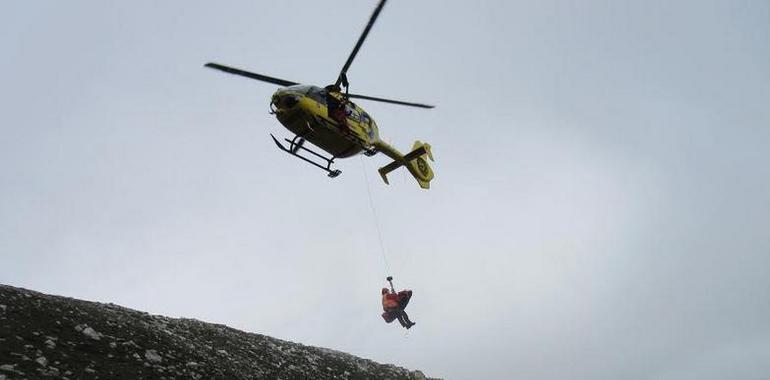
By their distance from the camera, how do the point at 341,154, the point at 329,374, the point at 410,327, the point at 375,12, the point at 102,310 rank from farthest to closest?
the point at 410,327, the point at 341,154, the point at 329,374, the point at 375,12, the point at 102,310

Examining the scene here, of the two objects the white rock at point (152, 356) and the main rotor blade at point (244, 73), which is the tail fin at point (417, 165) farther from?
the white rock at point (152, 356)

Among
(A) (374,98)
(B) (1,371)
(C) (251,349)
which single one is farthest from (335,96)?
(B) (1,371)

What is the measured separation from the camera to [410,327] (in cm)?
2844

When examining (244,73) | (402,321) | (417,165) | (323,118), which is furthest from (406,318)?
(244,73)

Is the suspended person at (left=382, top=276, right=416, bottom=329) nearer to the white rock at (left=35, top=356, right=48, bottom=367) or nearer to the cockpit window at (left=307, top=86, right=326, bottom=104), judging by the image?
the cockpit window at (left=307, top=86, right=326, bottom=104)

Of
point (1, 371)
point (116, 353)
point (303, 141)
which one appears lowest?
point (1, 371)

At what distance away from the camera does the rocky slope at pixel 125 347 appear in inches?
482

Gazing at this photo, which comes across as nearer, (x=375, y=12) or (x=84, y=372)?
(x=84, y=372)

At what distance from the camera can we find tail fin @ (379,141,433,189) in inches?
1184

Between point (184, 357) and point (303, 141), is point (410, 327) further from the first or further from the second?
point (184, 357)

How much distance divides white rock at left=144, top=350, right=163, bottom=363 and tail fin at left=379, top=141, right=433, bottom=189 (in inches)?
671

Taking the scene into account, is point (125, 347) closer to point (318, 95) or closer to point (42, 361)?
point (42, 361)

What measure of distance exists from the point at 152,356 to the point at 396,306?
49.6 feet

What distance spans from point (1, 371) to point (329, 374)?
11247 mm
